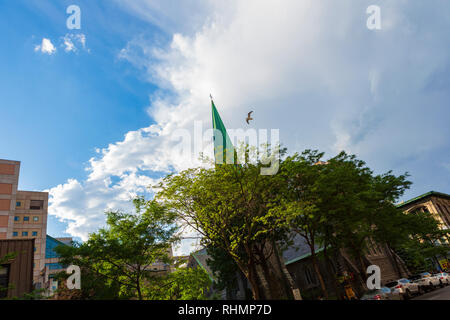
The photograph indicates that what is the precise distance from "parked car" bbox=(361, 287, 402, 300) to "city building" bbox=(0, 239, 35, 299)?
25.1 metres

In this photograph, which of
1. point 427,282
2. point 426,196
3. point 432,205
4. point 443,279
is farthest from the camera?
point 426,196

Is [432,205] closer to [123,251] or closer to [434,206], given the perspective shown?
[434,206]

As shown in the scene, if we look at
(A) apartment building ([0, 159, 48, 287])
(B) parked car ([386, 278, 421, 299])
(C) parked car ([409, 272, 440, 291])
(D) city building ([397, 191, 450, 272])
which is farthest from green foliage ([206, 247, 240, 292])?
(A) apartment building ([0, 159, 48, 287])

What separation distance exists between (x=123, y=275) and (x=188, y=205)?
6.60 metres

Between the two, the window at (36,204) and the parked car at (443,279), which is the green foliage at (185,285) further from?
the window at (36,204)

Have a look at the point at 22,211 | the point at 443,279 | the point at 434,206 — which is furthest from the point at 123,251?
the point at 22,211

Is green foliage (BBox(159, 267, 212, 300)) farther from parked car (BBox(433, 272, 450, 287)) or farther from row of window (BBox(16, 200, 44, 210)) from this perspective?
row of window (BBox(16, 200, 44, 210))

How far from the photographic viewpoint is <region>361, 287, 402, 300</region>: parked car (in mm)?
19500

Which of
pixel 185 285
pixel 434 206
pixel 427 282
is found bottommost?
pixel 427 282

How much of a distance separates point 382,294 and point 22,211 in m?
84.0

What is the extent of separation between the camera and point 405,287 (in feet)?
77.8

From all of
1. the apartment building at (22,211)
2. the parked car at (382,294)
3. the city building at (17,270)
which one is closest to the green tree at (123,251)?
the city building at (17,270)

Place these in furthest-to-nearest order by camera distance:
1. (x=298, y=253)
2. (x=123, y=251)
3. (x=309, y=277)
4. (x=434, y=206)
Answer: (x=434, y=206) < (x=298, y=253) < (x=309, y=277) < (x=123, y=251)
